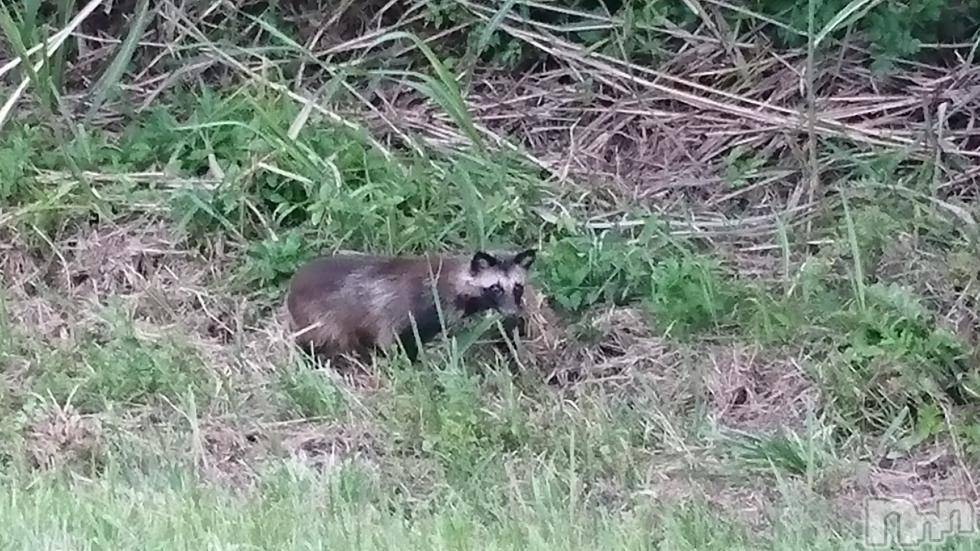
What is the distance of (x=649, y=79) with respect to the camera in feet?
28.4

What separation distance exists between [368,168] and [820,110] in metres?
Result: 2.21

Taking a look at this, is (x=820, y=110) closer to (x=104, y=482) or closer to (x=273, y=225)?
(x=273, y=225)

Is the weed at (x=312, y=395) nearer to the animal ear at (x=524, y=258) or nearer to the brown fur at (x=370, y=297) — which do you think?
the brown fur at (x=370, y=297)

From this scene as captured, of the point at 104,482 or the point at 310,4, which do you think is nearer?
the point at 104,482

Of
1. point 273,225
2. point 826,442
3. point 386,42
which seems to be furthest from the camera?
point 386,42

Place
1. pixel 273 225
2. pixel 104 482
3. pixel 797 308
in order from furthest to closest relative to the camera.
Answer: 1. pixel 273 225
2. pixel 797 308
3. pixel 104 482

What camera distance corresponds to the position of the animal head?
6.81m

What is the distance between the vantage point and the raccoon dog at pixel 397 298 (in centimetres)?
684

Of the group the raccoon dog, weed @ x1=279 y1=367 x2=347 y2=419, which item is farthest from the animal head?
weed @ x1=279 y1=367 x2=347 y2=419

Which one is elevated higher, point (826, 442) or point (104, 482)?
point (104, 482)

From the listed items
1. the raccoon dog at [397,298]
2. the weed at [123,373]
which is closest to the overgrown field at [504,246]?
the weed at [123,373]

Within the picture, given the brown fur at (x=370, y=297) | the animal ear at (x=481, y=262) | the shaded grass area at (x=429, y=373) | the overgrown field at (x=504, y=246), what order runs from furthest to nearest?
1. the brown fur at (x=370, y=297)
2. the animal ear at (x=481, y=262)
3. the overgrown field at (x=504, y=246)
4. the shaded grass area at (x=429, y=373)

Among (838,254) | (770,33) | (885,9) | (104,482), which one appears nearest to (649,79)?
(770,33)

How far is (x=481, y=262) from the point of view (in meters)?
6.80
